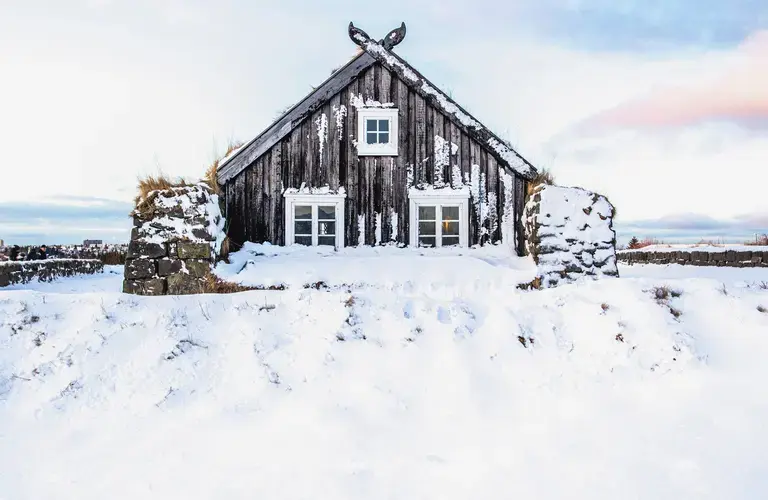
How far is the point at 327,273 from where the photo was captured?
973 cm

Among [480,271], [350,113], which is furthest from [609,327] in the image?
[350,113]

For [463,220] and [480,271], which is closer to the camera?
[480,271]

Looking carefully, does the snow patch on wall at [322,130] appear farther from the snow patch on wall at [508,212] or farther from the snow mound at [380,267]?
the snow patch on wall at [508,212]

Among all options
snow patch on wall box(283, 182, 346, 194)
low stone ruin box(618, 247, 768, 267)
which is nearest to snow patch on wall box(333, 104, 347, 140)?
snow patch on wall box(283, 182, 346, 194)

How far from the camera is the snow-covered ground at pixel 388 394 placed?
4.01 m

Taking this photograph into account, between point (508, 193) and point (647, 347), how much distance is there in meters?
6.25

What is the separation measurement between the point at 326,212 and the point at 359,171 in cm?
110

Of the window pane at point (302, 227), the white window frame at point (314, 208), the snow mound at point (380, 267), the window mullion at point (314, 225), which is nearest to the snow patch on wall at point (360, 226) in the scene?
the snow mound at point (380, 267)

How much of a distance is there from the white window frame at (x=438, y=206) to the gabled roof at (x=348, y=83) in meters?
1.21

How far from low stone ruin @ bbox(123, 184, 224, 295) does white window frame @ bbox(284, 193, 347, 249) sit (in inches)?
79.1

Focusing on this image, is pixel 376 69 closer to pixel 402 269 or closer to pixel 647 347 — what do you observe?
pixel 402 269

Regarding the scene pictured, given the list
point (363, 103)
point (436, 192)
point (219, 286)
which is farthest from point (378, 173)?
point (219, 286)

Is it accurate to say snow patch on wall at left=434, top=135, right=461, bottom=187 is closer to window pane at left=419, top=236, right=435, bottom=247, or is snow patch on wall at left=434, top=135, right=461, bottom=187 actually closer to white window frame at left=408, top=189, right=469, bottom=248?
white window frame at left=408, top=189, right=469, bottom=248

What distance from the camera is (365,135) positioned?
1145 centimetres
